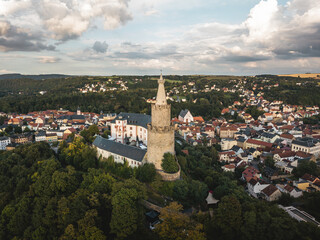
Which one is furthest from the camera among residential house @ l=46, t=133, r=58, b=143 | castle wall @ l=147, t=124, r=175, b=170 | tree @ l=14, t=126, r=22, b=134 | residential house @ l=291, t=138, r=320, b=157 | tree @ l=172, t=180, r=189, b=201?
tree @ l=14, t=126, r=22, b=134

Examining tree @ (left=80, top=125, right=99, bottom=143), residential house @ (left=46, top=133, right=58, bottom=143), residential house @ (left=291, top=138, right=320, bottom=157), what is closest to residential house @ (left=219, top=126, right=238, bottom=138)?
residential house @ (left=291, top=138, right=320, bottom=157)

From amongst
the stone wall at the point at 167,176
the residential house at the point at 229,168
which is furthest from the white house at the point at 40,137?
the residential house at the point at 229,168

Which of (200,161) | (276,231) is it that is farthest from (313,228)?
(200,161)

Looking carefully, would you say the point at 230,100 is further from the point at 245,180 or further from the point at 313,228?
the point at 313,228

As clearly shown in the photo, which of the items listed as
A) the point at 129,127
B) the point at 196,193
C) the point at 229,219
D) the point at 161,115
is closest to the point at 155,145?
the point at 161,115

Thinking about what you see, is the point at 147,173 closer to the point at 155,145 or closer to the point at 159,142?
the point at 155,145

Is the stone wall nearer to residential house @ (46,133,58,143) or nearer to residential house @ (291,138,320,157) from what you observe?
residential house @ (46,133,58,143)

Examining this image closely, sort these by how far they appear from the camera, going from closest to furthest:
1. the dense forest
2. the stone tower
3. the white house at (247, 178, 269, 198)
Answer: the dense forest → the stone tower → the white house at (247, 178, 269, 198)
